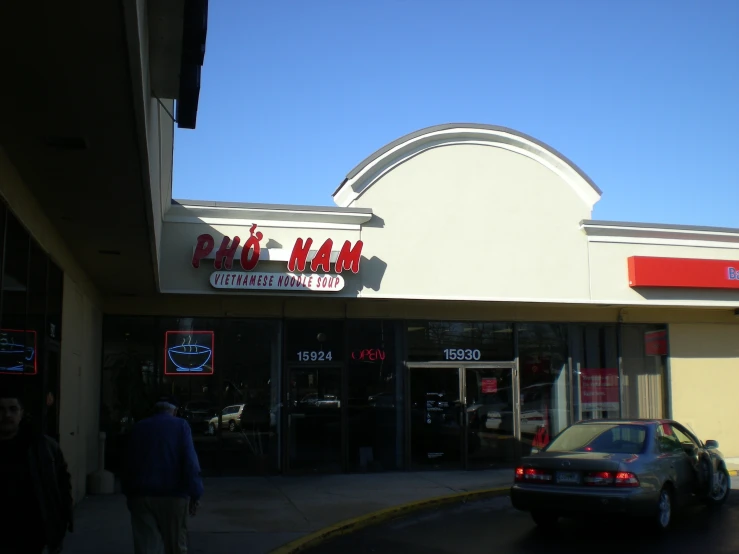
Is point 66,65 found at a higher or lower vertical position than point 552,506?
higher

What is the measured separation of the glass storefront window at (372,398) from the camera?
16391 mm

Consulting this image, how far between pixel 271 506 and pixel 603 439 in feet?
Answer: 16.9

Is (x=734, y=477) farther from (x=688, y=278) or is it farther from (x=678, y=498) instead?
(x=678, y=498)

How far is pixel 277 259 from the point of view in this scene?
47.5ft

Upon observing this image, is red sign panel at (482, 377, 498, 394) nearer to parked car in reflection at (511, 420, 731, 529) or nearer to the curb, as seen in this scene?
the curb

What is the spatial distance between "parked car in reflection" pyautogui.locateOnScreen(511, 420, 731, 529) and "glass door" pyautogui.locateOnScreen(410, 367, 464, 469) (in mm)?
5545

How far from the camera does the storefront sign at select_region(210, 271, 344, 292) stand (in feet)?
46.9

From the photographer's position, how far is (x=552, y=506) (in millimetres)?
9711

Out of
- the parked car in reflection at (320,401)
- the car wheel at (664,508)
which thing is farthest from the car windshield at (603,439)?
the parked car in reflection at (320,401)

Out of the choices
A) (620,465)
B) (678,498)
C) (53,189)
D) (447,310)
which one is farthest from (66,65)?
(447,310)

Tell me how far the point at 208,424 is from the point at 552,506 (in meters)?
8.10

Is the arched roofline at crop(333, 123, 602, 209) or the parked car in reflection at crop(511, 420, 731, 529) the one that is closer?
the parked car in reflection at crop(511, 420, 731, 529)

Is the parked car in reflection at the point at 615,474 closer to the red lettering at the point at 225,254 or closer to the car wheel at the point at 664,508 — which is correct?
the car wheel at the point at 664,508

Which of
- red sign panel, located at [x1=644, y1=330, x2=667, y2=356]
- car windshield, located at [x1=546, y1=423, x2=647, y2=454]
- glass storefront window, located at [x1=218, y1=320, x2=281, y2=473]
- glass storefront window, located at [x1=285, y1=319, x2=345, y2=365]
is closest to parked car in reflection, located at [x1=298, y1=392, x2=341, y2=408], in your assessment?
glass storefront window, located at [x1=218, y1=320, x2=281, y2=473]
